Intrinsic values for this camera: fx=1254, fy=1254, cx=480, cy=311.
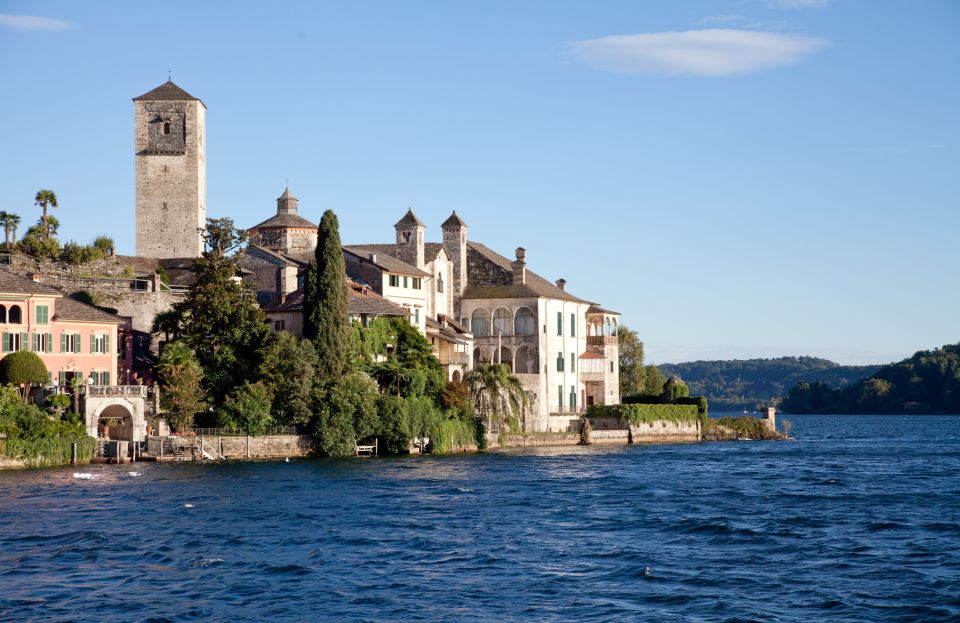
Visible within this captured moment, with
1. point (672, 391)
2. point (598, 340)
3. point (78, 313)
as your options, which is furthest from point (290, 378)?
point (672, 391)

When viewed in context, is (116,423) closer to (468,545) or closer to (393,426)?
(393,426)

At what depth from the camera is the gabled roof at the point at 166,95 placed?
94875 mm

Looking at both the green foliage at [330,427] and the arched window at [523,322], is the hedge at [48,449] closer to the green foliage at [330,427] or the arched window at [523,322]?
the green foliage at [330,427]

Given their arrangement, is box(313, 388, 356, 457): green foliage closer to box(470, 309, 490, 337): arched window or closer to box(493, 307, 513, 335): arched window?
box(493, 307, 513, 335): arched window

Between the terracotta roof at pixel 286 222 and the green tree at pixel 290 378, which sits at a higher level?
the terracotta roof at pixel 286 222

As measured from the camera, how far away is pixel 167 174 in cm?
9481

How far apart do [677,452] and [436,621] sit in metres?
55.8

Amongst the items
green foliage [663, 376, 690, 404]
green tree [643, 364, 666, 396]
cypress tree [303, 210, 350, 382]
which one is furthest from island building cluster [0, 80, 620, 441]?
green tree [643, 364, 666, 396]

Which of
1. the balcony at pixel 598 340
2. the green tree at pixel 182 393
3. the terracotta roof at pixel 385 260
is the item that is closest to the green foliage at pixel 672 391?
the balcony at pixel 598 340

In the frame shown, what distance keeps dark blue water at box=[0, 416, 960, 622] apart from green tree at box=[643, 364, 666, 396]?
5749 cm

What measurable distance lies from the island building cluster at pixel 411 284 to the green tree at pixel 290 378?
9.37 meters

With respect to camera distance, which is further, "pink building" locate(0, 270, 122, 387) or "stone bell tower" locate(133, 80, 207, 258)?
"stone bell tower" locate(133, 80, 207, 258)

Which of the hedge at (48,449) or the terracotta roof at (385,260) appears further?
the terracotta roof at (385,260)

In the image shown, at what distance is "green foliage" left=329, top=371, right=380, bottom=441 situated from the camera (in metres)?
67.8
